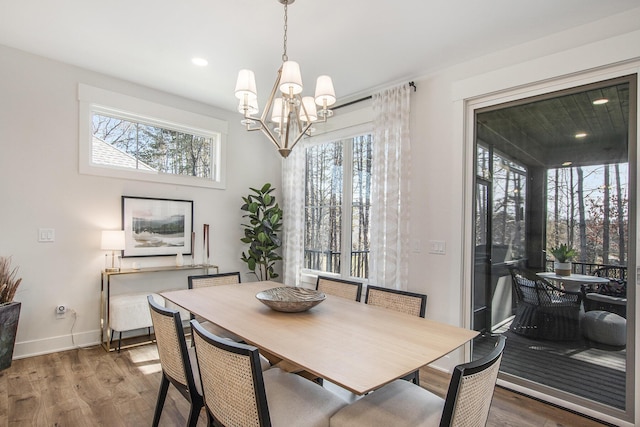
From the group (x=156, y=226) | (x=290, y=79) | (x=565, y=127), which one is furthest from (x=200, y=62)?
(x=565, y=127)

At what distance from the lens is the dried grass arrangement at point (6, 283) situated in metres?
2.82

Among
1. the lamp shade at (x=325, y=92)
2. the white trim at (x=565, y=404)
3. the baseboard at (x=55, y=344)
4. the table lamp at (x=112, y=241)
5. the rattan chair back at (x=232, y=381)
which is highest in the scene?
the lamp shade at (x=325, y=92)

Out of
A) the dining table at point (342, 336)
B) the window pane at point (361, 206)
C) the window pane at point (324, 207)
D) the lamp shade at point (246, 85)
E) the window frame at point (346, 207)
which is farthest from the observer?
the window pane at point (324, 207)

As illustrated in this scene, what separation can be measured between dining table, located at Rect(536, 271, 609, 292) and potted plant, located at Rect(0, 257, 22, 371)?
4315mm

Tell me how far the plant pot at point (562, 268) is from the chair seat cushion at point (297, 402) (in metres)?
2.06

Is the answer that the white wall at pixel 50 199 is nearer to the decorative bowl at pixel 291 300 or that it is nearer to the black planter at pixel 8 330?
the black planter at pixel 8 330

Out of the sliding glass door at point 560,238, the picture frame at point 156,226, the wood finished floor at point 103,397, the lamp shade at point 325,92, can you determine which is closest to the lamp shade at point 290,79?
the lamp shade at point 325,92

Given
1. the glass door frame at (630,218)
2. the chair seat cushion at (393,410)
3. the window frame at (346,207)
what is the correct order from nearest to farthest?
the chair seat cushion at (393,410) → the glass door frame at (630,218) → the window frame at (346,207)

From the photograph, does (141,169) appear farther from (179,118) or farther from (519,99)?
(519,99)

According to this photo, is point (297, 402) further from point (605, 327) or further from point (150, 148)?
point (150, 148)

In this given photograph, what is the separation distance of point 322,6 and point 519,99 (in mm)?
1775

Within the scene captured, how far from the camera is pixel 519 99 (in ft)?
9.20

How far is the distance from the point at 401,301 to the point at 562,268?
1.33 m

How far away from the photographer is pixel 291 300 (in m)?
2.03
